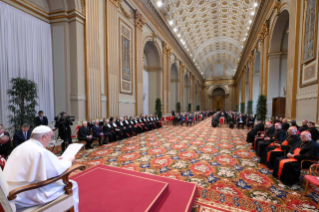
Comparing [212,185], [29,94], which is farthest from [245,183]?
[29,94]

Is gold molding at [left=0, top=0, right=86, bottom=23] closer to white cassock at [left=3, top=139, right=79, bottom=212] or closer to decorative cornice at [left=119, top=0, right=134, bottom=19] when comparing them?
decorative cornice at [left=119, top=0, right=134, bottom=19]

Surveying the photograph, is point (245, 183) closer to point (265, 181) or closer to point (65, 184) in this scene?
point (265, 181)

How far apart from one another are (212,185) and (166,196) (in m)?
1.04

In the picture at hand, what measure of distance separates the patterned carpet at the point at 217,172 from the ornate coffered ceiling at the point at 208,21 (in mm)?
10472

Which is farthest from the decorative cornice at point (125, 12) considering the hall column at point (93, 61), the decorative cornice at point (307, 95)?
the decorative cornice at point (307, 95)

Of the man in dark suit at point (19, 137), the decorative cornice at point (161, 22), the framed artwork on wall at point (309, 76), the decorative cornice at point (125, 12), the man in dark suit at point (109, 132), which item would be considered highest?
the decorative cornice at point (161, 22)

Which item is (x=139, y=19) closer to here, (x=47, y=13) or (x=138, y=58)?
(x=138, y=58)

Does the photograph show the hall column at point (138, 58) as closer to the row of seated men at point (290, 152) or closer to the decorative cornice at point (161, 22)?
the decorative cornice at point (161, 22)

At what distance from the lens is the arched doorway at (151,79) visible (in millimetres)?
14086

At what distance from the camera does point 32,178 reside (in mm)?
1528

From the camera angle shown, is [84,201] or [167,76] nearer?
[84,201]

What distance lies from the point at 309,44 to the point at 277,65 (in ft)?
16.1

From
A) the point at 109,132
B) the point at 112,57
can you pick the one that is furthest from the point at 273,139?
the point at 112,57

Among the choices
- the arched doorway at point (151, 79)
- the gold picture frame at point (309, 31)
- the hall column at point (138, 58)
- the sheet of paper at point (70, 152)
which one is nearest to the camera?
the sheet of paper at point (70, 152)
